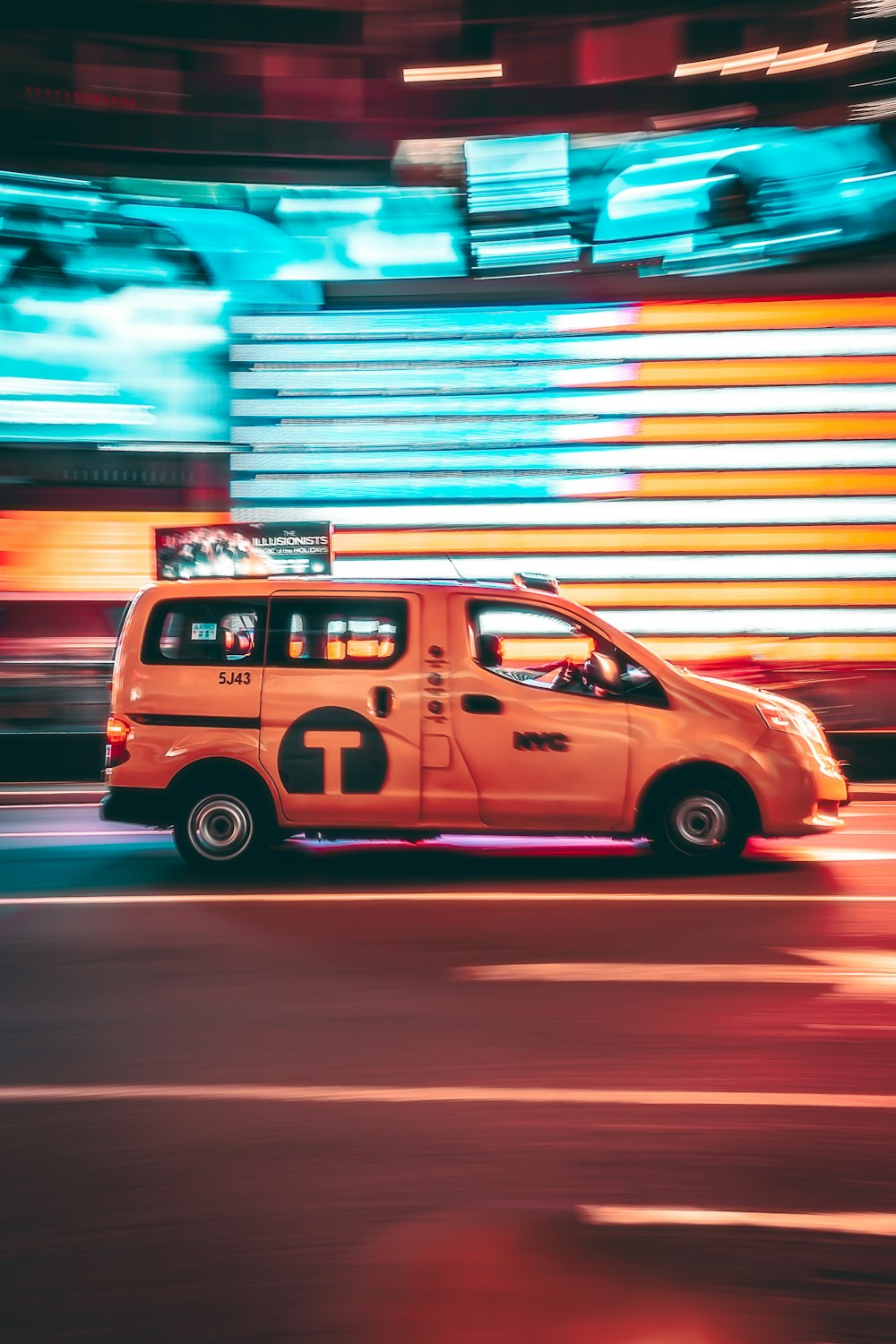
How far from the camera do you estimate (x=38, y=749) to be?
14609 mm

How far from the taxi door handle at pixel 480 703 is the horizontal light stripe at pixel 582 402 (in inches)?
664

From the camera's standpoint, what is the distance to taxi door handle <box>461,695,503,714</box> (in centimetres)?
803

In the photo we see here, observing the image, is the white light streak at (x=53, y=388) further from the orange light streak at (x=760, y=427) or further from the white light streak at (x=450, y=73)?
the orange light streak at (x=760, y=427)

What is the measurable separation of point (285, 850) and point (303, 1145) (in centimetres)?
555

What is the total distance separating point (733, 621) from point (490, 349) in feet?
22.3

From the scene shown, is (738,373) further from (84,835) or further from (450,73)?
(84,835)

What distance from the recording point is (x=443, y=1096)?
162 inches

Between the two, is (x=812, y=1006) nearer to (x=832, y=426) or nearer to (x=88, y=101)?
(x=832, y=426)

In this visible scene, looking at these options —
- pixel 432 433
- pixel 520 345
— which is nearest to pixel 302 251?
pixel 432 433

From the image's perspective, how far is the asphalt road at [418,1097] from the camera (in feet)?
9.68

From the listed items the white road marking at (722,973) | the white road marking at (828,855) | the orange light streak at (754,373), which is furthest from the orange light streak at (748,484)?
the white road marking at (722,973)

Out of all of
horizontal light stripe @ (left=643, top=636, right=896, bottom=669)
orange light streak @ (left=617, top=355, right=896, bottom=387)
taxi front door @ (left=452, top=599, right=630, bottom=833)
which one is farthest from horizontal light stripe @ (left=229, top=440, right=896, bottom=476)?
taxi front door @ (left=452, top=599, right=630, bottom=833)

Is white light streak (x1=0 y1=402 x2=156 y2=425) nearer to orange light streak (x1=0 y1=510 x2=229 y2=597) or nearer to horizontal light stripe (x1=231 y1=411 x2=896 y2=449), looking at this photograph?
orange light streak (x1=0 y1=510 x2=229 y2=597)

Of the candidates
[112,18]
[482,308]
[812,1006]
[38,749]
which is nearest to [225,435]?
[482,308]
